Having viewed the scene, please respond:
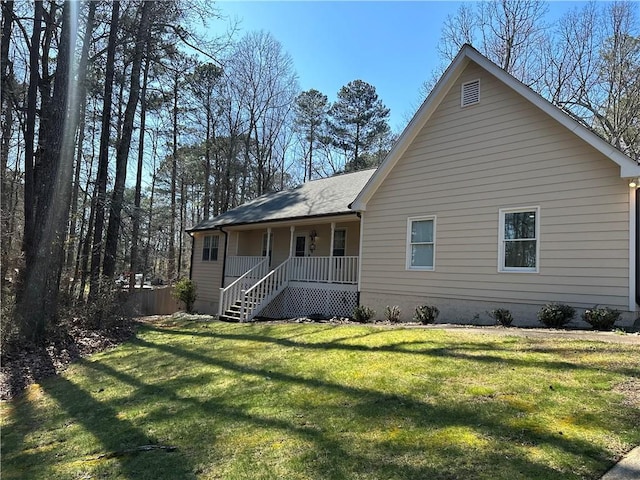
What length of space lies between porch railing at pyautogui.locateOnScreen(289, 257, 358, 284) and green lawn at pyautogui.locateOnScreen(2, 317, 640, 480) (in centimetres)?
596

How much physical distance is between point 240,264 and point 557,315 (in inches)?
504

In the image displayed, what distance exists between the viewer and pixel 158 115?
58.4ft

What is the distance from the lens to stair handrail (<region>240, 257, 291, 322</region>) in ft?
44.1

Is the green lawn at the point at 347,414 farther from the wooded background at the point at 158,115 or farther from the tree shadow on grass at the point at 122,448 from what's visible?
the wooded background at the point at 158,115

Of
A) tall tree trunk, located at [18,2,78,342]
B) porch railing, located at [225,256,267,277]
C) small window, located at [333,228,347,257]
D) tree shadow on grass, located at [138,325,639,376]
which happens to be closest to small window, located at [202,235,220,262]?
porch railing, located at [225,256,267,277]

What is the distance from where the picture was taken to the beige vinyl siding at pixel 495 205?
8461 millimetres

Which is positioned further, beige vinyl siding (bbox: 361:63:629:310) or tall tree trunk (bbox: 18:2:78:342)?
tall tree trunk (bbox: 18:2:78:342)

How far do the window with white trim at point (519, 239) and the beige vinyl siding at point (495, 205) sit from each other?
131 mm

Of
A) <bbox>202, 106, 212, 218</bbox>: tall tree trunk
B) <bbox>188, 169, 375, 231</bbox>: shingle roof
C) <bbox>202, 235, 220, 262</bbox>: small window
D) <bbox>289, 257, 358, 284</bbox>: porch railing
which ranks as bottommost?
<bbox>289, 257, 358, 284</bbox>: porch railing

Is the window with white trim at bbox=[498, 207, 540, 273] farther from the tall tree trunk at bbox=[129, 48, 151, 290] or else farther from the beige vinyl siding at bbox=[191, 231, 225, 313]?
the beige vinyl siding at bbox=[191, 231, 225, 313]

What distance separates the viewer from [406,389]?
4.90 meters

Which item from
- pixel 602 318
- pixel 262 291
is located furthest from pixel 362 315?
pixel 602 318

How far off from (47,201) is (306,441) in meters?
9.64

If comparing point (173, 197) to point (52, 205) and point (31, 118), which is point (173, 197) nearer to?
point (31, 118)
